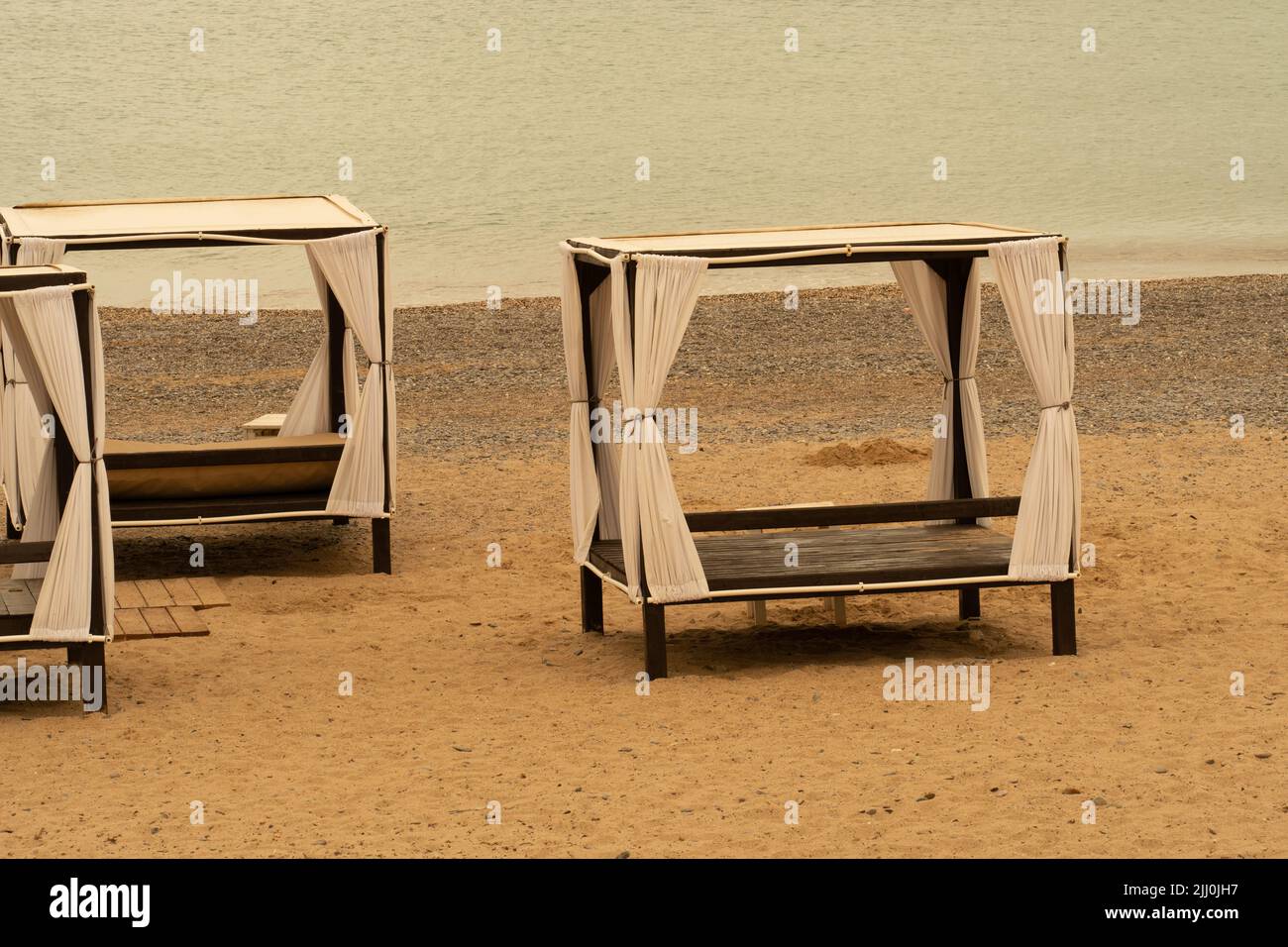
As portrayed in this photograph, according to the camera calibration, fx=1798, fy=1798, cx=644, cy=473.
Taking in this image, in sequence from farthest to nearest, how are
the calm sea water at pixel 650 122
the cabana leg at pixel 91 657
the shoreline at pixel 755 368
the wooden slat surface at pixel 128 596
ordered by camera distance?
the calm sea water at pixel 650 122, the shoreline at pixel 755 368, the wooden slat surface at pixel 128 596, the cabana leg at pixel 91 657

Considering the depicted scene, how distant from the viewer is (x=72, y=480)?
8.30 m

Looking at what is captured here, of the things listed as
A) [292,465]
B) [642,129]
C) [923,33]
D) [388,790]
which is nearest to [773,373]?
[292,465]

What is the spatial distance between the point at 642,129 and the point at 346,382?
43335 millimetres

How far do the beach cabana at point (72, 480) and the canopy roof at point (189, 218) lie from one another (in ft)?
9.31

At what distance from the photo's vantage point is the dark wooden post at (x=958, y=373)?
9953mm

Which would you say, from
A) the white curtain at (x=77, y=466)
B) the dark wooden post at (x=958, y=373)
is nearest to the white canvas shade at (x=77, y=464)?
the white curtain at (x=77, y=466)

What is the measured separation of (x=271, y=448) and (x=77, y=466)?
3074 millimetres

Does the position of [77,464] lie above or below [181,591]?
above

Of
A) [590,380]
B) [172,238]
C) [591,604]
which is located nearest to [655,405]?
[590,380]

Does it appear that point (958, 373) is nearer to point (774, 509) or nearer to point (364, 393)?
point (774, 509)

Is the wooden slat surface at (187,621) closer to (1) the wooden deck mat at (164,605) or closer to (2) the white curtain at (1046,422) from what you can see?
(1) the wooden deck mat at (164,605)

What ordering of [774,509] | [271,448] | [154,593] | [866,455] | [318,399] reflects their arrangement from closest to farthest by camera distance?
[774,509], [154,593], [271,448], [318,399], [866,455]

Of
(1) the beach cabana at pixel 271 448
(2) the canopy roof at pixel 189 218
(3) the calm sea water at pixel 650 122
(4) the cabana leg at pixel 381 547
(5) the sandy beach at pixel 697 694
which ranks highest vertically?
(3) the calm sea water at pixel 650 122

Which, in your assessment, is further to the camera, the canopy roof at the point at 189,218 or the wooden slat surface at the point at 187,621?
the canopy roof at the point at 189,218
